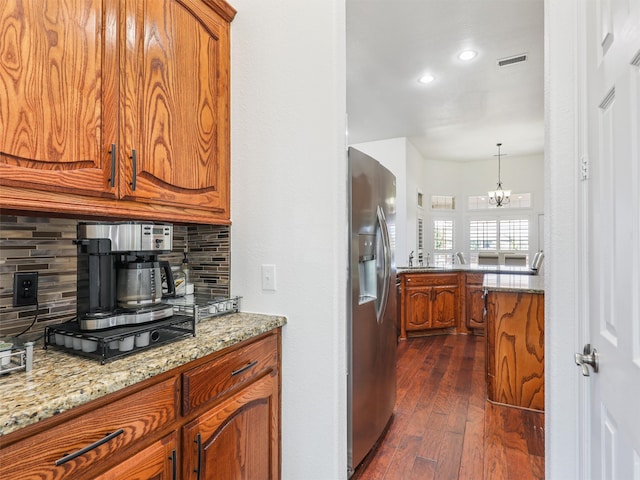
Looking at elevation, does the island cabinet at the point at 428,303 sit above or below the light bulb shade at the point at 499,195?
below

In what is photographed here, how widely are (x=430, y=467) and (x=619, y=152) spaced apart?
1.79 meters

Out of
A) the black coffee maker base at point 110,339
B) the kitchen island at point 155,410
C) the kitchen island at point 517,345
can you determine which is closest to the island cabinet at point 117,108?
the black coffee maker base at point 110,339

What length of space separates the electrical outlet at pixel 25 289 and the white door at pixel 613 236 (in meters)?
1.70

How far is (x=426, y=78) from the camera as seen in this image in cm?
349

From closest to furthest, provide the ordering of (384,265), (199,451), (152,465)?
(152,465), (199,451), (384,265)

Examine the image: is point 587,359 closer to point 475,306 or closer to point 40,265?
point 40,265

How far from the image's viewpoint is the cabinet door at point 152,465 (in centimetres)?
86

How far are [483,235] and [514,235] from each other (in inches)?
22.8

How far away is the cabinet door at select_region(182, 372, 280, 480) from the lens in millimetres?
1073

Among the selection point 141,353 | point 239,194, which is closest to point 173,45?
point 239,194

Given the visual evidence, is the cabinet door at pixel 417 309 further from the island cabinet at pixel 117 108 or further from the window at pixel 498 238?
the island cabinet at pixel 117 108

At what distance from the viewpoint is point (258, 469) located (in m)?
1.35

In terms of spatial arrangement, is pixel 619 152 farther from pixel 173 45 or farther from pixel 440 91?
pixel 440 91

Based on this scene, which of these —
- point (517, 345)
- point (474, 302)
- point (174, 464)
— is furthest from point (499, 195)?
point (174, 464)
